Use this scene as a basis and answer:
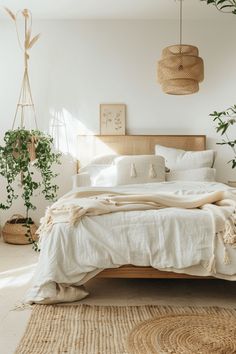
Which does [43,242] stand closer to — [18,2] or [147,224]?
[147,224]

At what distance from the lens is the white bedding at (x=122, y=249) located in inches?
122

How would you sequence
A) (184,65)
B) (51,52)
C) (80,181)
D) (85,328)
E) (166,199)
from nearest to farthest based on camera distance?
1. (85,328)
2. (166,199)
3. (184,65)
4. (80,181)
5. (51,52)

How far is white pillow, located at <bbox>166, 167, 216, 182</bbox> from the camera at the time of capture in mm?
5129

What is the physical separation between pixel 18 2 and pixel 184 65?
1.92 m

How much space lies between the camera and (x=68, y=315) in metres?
2.91

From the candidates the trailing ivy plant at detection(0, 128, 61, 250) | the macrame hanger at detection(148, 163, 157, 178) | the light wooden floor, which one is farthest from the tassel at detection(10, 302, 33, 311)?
the macrame hanger at detection(148, 163, 157, 178)

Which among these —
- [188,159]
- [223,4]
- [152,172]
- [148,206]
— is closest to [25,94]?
[152,172]

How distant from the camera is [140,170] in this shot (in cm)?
490

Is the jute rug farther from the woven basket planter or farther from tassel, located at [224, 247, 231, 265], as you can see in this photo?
the woven basket planter

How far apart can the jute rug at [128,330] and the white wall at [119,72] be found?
10.3 feet

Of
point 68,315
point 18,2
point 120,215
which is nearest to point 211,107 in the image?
point 18,2

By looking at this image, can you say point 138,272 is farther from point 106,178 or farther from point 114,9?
point 114,9

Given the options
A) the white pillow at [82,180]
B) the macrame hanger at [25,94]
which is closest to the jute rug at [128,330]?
the white pillow at [82,180]

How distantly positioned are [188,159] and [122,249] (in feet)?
8.02
